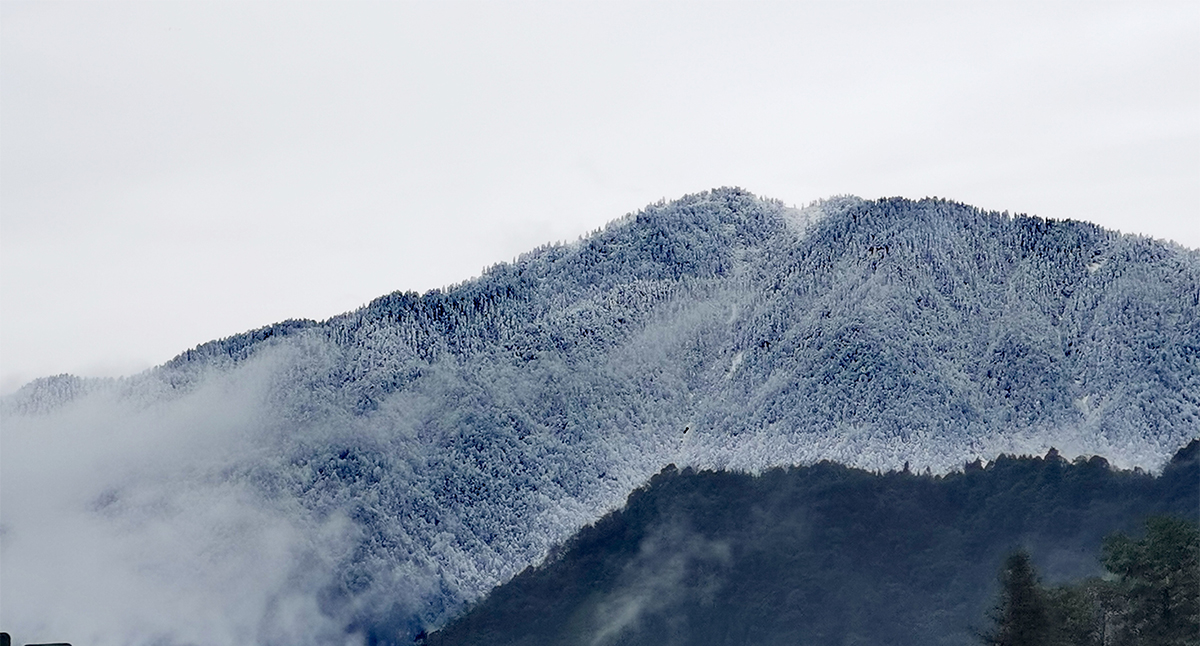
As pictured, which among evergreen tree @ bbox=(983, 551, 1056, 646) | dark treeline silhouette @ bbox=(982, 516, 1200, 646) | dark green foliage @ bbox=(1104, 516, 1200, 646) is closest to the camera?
evergreen tree @ bbox=(983, 551, 1056, 646)

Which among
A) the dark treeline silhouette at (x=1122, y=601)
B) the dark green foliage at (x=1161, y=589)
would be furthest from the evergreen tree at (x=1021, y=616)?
the dark green foliage at (x=1161, y=589)

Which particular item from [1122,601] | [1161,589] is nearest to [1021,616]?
[1161,589]

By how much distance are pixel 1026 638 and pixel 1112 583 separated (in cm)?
1840

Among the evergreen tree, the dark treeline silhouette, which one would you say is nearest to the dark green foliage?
the dark treeline silhouette

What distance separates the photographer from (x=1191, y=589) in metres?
99.5

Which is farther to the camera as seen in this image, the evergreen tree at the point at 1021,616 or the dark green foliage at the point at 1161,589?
the dark green foliage at the point at 1161,589

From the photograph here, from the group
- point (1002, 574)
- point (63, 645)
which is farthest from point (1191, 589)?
point (63, 645)

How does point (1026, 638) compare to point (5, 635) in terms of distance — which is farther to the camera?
point (1026, 638)

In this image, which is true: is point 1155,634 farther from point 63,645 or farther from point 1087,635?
point 63,645

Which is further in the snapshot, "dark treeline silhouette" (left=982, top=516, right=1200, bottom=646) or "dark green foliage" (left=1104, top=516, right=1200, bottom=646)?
"dark green foliage" (left=1104, top=516, right=1200, bottom=646)

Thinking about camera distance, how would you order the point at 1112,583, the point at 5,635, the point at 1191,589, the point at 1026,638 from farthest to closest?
the point at 1112,583
the point at 1191,589
the point at 1026,638
the point at 5,635

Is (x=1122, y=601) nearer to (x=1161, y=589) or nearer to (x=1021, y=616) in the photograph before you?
(x=1161, y=589)

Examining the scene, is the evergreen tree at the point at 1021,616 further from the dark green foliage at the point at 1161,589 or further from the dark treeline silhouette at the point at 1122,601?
the dark green foliage at the point at 1161,589

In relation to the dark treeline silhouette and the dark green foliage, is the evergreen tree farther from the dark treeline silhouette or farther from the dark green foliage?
the dark green foliage
